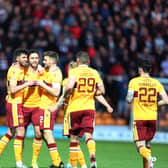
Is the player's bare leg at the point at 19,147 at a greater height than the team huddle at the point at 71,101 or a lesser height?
lesser

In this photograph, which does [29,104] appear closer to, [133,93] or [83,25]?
[133,93]

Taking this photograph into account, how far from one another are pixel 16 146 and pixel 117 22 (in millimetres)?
11326

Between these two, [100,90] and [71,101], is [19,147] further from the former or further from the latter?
[100,90]

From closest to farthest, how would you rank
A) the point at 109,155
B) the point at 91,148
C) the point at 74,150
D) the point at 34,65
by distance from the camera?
1. the point at 91,148
2. the point at 74,150
3. the point at 34,65
4. the point at 109,155

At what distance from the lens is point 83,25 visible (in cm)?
2222

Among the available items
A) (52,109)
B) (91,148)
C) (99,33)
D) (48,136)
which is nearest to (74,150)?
(91,148)

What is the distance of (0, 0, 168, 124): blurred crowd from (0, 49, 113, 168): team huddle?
8.07 meters

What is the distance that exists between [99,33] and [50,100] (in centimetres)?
1022

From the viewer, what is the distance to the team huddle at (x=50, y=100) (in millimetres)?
11438

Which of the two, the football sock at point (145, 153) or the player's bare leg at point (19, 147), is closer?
the football sock at point (145, 153)

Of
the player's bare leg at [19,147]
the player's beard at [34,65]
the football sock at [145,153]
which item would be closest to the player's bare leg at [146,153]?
the football sock at [145,153]

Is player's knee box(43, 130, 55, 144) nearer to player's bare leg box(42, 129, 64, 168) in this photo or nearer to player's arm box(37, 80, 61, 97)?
player's bare leg box(42, 129, 64, 168)

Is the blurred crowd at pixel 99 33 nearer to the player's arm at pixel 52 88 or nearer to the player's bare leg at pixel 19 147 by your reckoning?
the player's bare leg at pixel 19 147

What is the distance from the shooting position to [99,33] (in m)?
21.9
